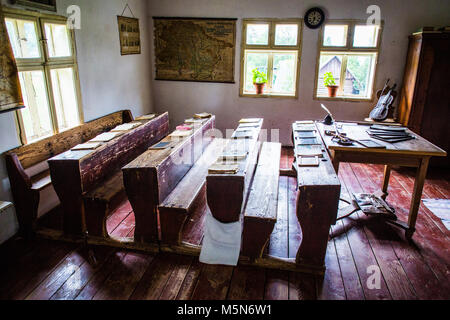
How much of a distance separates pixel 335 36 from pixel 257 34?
1.40 meters

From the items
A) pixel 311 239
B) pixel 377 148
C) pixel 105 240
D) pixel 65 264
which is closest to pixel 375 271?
pixel 311 239

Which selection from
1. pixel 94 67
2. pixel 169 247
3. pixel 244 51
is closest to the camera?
pixel 169 247

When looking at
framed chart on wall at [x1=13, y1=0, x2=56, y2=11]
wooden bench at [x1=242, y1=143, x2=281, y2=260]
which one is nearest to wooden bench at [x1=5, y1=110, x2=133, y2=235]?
framed chart on wall at [x1=13, y1=0, x2=56, y2=11]

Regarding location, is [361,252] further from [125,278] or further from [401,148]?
Result: [125,278]

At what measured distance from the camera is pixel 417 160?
10.4ft

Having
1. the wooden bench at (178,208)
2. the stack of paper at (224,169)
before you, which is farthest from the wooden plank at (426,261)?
the wooden bench at (178,208)

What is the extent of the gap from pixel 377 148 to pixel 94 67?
12.3 ft

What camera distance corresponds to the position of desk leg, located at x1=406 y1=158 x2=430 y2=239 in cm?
317

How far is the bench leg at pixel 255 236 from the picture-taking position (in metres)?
2.75

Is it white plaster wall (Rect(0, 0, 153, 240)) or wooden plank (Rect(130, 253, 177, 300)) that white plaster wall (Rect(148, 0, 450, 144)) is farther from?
wooden plank (Rect(130, 253, 177, 300))

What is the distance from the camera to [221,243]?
2.95 metres

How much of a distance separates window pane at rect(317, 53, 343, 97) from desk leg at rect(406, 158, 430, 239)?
316 cm

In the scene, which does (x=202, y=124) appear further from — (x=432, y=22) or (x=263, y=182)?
(x=432, y=22)

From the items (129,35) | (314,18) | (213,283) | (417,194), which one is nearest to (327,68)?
(314,18)
